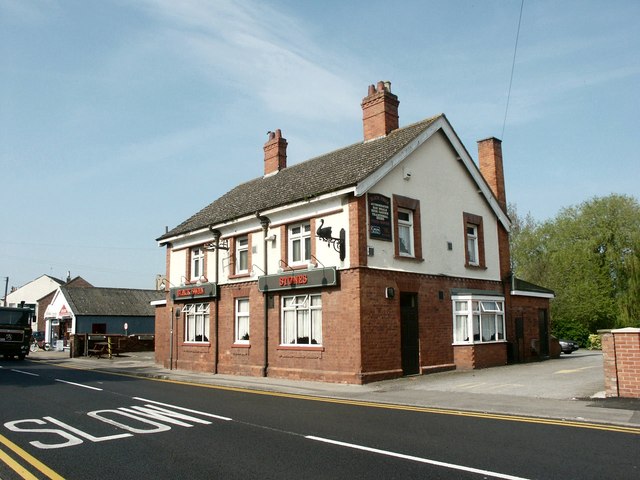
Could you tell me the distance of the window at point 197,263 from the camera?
25.2 metres

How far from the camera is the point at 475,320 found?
21.0 metres

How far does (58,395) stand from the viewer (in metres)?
14.5

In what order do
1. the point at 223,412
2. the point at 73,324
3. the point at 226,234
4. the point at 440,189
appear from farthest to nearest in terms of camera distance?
the point at 73,324
the point at 226,234
the point at 440,189
the point at 223,412

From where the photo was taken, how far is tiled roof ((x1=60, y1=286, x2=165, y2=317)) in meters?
50.0

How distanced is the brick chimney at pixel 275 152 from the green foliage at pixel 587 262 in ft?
88.5

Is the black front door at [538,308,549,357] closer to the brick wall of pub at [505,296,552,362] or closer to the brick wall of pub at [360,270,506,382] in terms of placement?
the brick wall of pub at [505,296,552,362]

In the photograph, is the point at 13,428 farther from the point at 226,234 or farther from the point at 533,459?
the point at 226,234

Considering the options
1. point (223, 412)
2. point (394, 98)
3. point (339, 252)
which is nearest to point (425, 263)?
point (339, 252)

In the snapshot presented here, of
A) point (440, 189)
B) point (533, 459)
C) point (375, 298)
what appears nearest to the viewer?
point (533, 459)

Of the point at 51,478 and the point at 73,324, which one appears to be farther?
the point at 73,324

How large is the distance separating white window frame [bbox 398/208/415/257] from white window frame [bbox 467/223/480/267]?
3952 millimetres

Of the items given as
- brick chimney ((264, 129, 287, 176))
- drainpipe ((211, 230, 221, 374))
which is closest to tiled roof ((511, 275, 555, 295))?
brick chimney ((264, 129, 287, 176))

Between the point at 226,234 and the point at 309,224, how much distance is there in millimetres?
5210

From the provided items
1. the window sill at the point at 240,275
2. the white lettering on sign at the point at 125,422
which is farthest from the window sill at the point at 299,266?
the white lettering on sign at the point at 125,422
